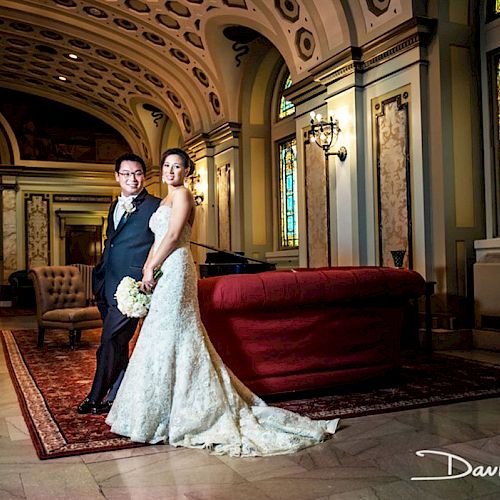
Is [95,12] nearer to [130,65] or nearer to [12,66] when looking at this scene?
[130,65]

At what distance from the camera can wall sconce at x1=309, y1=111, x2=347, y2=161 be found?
716 cm

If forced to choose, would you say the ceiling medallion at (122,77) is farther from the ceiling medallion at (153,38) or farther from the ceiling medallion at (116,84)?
the ceiling medallion at (153,38)

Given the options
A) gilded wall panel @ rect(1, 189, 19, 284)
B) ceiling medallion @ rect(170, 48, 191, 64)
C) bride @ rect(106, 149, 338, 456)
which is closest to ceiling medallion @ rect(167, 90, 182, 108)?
ceiling medallion @ rect(170, 48, 191, 64)

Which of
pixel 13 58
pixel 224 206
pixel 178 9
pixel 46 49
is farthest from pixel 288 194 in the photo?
pixel 13 58

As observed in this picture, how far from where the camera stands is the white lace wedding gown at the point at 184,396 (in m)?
2.91

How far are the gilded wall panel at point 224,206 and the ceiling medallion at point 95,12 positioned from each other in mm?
3302

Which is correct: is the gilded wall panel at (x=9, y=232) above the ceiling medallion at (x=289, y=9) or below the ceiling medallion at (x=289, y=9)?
below

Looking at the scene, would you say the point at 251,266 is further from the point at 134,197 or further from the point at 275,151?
the point at 275,151

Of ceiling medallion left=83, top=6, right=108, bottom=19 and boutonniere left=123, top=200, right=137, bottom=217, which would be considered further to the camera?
ceiling medallion left=83, top=6, right=108, bottom=19

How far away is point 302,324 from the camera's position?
3.82 metres

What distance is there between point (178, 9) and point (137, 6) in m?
0.75

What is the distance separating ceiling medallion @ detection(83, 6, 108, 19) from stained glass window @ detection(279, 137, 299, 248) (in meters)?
3.75

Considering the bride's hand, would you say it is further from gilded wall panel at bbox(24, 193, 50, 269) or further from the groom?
gilded wall panel at bbox(24, 193, 50, 269)

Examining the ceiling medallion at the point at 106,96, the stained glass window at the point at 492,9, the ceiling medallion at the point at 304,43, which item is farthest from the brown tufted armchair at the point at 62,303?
the ceiling medallion at the point at 106,96
